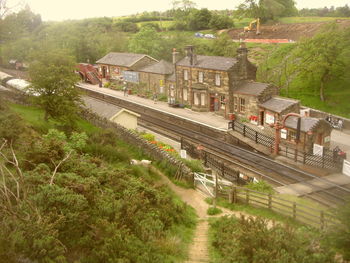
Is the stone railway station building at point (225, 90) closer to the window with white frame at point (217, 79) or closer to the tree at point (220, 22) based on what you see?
the window with white frame at point (217, 79)

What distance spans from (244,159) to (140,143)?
9020mm

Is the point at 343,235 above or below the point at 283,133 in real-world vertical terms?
above

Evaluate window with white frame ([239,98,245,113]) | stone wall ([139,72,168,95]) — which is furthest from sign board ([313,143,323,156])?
stone wall ([139,72,168,95])

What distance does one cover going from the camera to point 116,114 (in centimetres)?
3288

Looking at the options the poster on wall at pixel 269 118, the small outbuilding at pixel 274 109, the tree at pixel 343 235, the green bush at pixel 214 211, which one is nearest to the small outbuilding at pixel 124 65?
the small outbuilding at pixel 274 109

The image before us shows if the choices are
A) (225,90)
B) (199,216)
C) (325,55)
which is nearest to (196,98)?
(225,90)

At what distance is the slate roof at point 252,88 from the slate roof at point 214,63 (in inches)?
105

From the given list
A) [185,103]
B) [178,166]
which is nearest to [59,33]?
[185,103]

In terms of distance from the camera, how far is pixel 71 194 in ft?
44.8

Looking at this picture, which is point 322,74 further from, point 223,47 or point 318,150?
point 223,47

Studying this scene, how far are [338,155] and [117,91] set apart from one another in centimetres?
3763

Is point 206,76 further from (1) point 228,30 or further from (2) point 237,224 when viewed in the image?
(1) point 228,30

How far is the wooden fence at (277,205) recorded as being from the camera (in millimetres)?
15664

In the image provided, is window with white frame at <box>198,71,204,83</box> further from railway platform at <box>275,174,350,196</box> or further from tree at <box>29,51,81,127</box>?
railway platform at <box>275,174,350,196</box>
